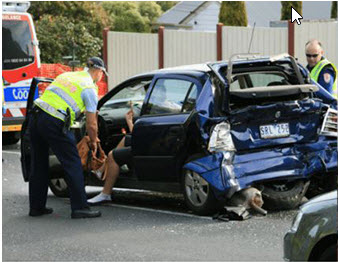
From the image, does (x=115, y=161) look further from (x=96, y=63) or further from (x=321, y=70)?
(x=321, y=70)

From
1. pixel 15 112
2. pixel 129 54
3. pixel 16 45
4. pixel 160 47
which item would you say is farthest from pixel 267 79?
pixel 129 54

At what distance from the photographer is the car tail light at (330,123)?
9.83 meters

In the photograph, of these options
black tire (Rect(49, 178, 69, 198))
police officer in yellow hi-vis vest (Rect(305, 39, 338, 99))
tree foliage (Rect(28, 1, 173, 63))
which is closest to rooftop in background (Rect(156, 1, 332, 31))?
tree foliage (Rect(28, 1, 173, 63))

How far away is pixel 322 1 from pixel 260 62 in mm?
40276

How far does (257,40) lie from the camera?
81.4ft

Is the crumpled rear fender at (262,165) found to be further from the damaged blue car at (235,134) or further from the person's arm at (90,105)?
the person's arm at (90,105)

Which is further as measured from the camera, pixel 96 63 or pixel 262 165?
pixel 96 63

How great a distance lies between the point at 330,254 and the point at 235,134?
12.8ft

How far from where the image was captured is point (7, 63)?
57.8 feet

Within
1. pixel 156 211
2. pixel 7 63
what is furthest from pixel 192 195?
pixel 7 63

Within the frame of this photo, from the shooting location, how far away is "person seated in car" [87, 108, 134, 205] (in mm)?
10289

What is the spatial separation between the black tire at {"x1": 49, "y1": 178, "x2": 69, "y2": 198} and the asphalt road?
1.18 feet

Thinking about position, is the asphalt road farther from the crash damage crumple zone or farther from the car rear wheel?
the crash damage crumple zone

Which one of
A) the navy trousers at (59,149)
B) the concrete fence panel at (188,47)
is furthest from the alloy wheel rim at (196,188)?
the concrete fence panel at (188,47)
